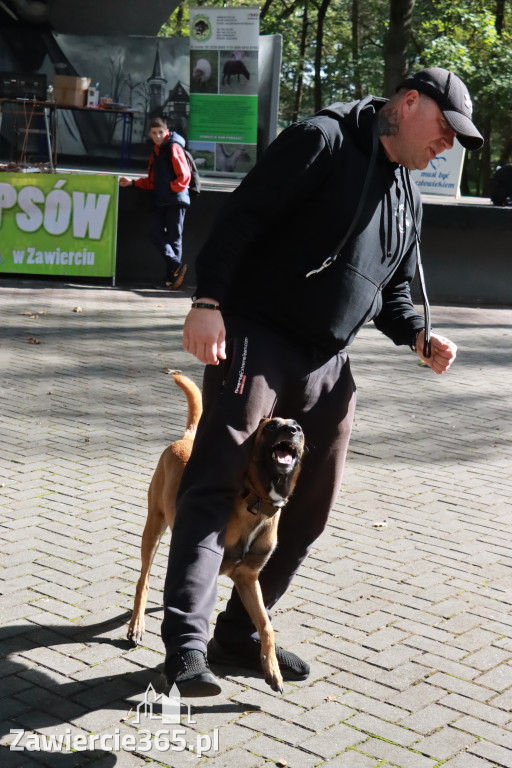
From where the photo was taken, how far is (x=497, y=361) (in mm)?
10367

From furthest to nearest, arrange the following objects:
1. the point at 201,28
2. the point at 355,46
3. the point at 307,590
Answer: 1. the point at 355,46
2. the point at 201,28
3. the point at 307,590

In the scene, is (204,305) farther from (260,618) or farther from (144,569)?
(144,569)

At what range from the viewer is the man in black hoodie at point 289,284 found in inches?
117

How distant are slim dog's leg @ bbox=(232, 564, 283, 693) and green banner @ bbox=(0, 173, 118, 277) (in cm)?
1013

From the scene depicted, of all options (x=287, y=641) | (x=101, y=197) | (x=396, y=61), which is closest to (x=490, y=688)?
(x=287, y=641)

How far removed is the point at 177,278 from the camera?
43.9 ft

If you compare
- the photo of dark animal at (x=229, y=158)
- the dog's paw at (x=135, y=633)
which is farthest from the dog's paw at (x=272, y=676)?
the photo of dark animal at (x=229, y=158)

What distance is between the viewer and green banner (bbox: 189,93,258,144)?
59.2ft

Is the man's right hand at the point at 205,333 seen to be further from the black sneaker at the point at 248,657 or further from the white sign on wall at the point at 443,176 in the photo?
the white sign on wall at the point at 443,176

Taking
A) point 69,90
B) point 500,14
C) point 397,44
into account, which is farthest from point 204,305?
point 500,14

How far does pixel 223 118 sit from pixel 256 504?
1604cm

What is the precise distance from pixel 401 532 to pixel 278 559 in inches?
72.4

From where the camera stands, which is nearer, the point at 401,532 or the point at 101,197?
the point at 401,532

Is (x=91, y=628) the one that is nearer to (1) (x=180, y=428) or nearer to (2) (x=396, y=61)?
(1) (x=180, y=428)
